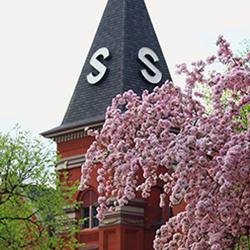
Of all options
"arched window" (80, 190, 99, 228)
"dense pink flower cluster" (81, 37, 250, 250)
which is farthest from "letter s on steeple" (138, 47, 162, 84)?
"dense pink flower cluster" (81, 37, 250, 250)

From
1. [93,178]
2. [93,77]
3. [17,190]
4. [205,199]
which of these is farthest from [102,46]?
[205,199]

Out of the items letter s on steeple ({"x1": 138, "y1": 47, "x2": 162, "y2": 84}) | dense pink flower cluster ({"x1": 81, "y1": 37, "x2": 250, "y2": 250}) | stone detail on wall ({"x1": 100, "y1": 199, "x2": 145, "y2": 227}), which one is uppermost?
letter s on steeple ({"x1": 138, "y1": 47, "x2": 162, "y2": 84})

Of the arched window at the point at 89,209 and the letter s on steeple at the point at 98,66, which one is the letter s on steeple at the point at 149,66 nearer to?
the letter s on steeple at the point at 98,66

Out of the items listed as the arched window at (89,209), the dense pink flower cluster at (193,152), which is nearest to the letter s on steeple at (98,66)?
the arched window at (89,209)

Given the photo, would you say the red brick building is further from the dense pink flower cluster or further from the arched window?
the dense pink flower cluster

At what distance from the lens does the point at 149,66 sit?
110ft

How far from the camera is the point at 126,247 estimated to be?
30.5 metres

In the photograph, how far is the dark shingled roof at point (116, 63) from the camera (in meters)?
32.8

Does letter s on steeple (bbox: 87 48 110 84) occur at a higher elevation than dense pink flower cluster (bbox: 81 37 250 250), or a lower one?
higher

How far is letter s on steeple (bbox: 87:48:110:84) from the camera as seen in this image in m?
33.4

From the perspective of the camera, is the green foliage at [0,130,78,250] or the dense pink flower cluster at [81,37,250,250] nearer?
the dense pink flower cluster at [81,37,250,250]

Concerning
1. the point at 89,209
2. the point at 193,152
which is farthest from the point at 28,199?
the point at 193,152

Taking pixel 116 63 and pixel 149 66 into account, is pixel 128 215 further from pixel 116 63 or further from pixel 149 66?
pixel 149 66

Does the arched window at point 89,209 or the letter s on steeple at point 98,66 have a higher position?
the letter s on steeple at point 98,66
